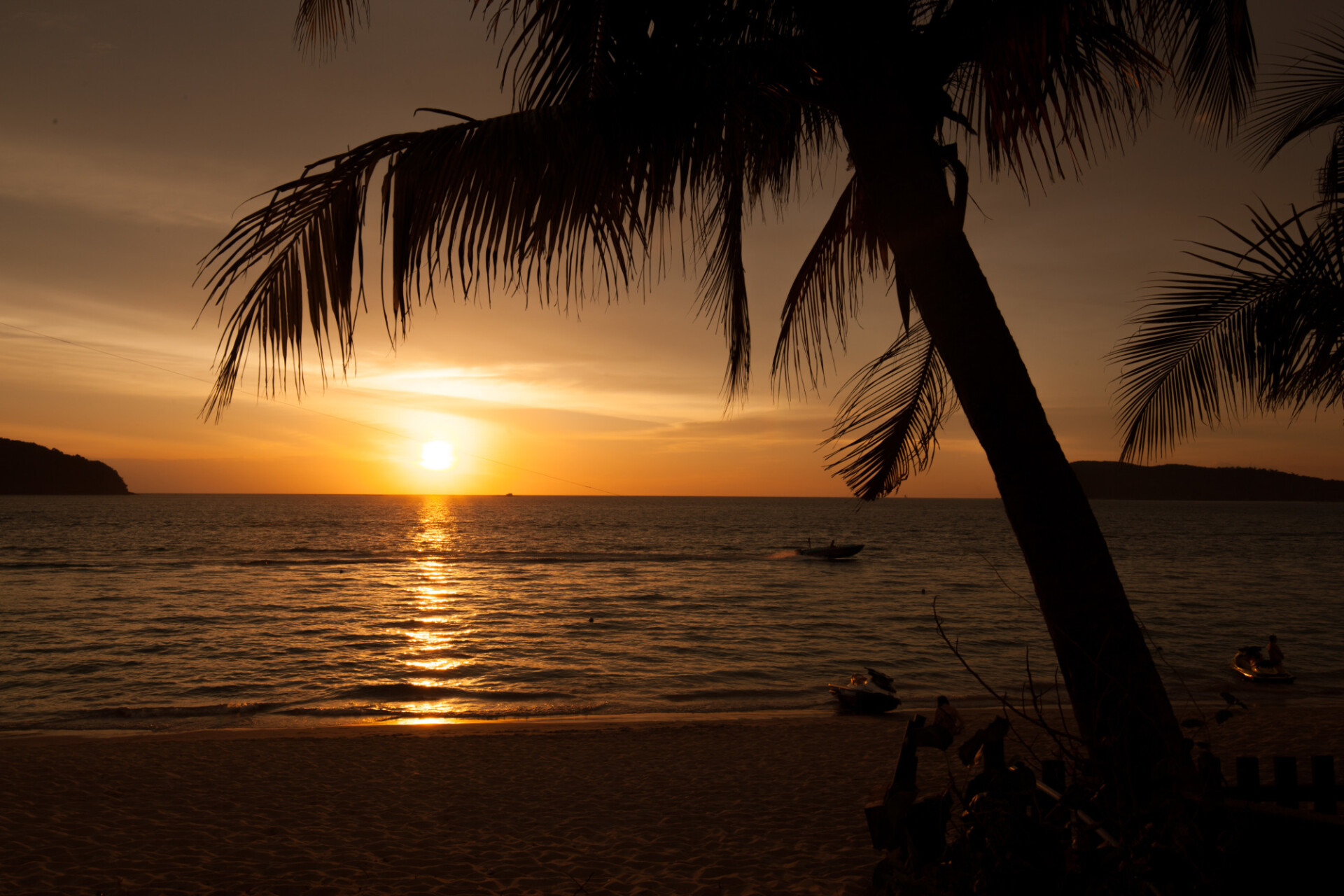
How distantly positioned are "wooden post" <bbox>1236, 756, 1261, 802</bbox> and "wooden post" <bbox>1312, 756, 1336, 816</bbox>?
0.53 meters

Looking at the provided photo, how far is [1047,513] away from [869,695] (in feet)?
39.2


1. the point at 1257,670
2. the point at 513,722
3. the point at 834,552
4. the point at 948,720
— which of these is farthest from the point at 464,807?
the point at 834,552

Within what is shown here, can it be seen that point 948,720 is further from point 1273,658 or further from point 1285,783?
point 1273,658

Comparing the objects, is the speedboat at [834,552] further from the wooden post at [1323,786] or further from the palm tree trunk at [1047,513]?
the palm tree trunk at [1047,513]

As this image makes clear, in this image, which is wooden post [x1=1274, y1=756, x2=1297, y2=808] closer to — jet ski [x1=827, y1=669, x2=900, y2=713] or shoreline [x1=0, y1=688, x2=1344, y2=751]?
shoreline [x1=0, y1=688, x2=1344, y2=751]

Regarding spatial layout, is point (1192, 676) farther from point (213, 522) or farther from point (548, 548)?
point (213, 522)

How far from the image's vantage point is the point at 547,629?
83.0ft

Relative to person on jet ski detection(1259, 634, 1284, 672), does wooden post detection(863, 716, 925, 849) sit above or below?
above

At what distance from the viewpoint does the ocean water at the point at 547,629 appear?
15.6m

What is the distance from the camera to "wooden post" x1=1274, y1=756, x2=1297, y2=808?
3.08m

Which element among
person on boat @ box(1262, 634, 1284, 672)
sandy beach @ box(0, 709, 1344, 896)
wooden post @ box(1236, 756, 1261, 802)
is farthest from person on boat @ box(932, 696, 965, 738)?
person on boat @ box(1262, 634, 1284, 672)

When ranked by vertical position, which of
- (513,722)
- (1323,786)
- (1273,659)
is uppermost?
(1323,786)

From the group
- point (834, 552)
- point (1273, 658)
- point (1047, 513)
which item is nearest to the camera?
point (1047, 513)

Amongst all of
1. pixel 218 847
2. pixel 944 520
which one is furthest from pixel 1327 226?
pixel 944 520
